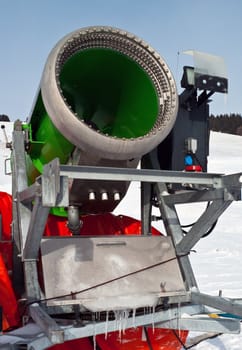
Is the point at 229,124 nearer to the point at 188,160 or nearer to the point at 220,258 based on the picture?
the point at 220,258

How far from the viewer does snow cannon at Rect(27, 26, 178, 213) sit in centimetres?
247

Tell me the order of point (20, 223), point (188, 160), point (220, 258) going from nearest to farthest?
1. point (20, 223)
2. point (188, 160)
3. point (220, 258)

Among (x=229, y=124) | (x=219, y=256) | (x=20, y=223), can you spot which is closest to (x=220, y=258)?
(x=219, y=256)

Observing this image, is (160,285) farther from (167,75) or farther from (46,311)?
(167,75)

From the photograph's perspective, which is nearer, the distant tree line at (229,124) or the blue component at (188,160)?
the blue component at (188,160)

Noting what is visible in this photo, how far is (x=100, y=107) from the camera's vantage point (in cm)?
318

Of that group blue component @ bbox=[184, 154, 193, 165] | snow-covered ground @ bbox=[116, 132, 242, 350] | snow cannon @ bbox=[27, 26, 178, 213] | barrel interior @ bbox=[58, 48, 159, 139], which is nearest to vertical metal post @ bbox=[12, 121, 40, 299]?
snow cannon @ bbox=[27, 26, 178, 213]

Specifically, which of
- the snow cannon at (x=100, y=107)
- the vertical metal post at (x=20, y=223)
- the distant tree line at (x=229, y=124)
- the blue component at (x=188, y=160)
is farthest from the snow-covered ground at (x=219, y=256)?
the distant tree line at (x=229, y=124)

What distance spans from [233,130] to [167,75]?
2743 inches

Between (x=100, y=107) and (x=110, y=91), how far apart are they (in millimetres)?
143

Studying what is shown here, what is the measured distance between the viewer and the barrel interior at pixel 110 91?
9.29 feet

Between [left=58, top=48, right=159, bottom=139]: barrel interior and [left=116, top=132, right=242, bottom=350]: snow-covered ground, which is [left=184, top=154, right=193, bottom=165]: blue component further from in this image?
[left=116, top=132, right=242, bottom=350]: snow-covered ground

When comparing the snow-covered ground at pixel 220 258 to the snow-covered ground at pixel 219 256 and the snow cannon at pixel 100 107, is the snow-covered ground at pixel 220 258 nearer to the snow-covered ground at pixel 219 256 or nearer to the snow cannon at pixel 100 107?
the snow-covered ground at pixel 219 256

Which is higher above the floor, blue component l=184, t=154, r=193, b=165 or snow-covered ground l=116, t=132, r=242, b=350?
blue component l=184, t=154, r=193, b=165
